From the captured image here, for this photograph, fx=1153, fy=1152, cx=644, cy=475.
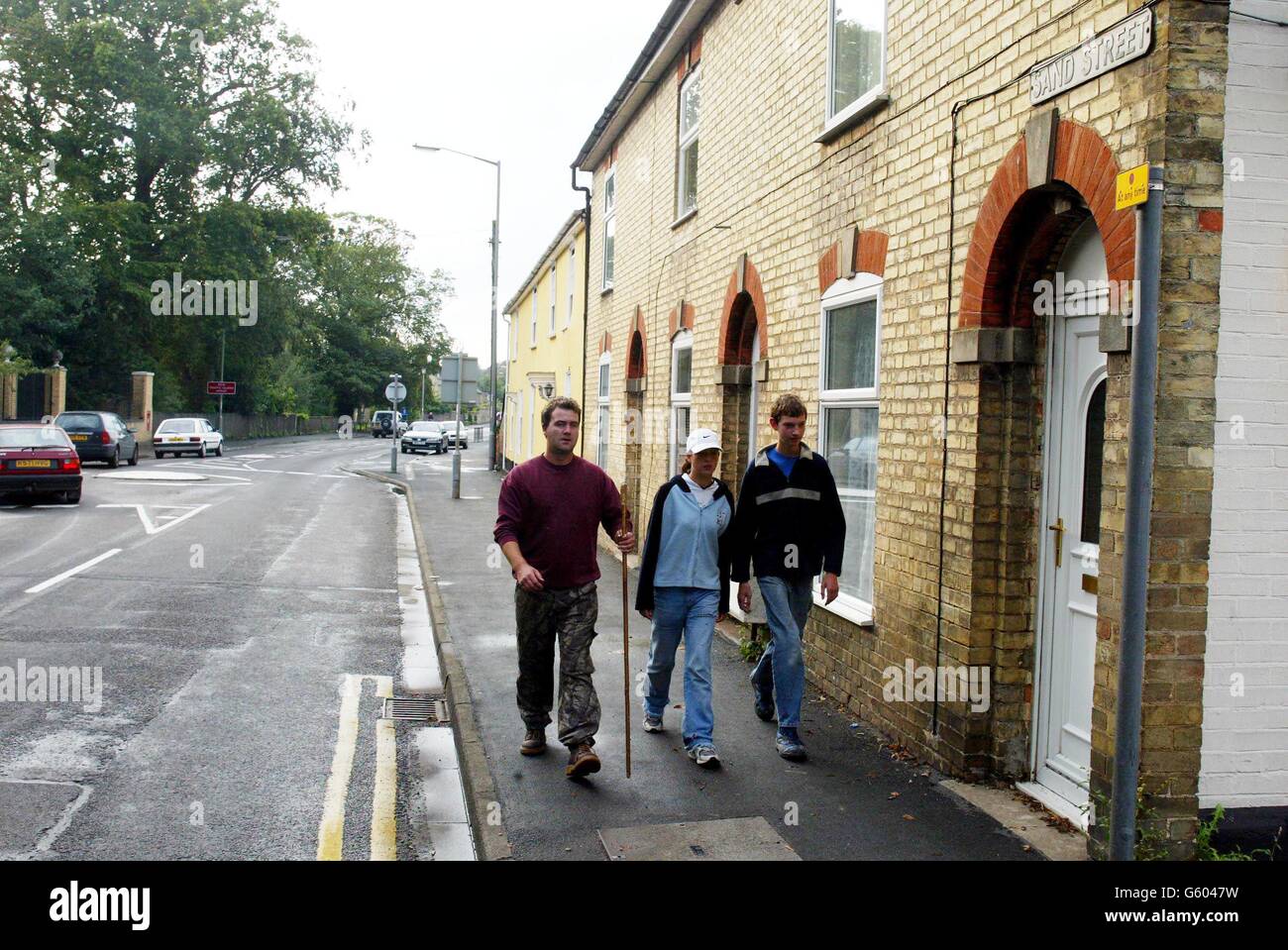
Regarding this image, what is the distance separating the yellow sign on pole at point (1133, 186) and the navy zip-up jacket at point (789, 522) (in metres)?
3.16

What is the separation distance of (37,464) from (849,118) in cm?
1727

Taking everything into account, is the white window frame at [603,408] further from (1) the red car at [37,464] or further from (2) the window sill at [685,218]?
(1) the red car at [37,464]

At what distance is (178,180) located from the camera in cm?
4475

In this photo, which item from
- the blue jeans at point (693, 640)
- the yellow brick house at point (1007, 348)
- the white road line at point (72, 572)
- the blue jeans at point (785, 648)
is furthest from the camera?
the white road line at point (72, 572)

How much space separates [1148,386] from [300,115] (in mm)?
47180

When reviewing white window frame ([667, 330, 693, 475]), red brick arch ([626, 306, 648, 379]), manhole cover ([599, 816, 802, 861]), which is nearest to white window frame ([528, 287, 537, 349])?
red brick arch ([626, 306, 648, 379])

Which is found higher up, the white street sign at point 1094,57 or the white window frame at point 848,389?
the white street sign at point 1094,57

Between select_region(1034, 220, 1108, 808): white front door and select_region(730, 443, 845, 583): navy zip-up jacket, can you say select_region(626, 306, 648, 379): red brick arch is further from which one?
select_region(1034, 220, 1108, 808): white front door

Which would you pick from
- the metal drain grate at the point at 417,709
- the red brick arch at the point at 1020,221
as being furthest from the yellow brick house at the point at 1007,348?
the metal drain grate at the point at 417,709

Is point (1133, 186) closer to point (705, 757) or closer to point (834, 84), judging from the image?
point (705, 757)

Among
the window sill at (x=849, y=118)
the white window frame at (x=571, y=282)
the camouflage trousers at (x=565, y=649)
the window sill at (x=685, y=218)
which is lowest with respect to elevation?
the camouflage trousers at (x=565, y=649)

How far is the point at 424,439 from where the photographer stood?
5247cm

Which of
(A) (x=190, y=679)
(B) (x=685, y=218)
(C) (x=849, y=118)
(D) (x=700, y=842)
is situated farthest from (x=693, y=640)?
(B) (x=685, y=218)

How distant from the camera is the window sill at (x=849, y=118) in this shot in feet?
24.1
